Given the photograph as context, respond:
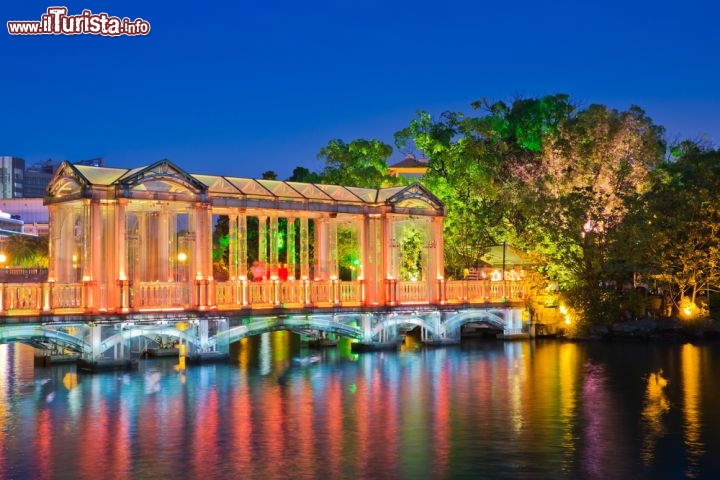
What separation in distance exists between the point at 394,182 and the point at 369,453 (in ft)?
121

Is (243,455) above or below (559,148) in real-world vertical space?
below

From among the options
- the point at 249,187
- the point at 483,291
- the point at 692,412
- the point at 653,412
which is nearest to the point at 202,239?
the point at 249,187

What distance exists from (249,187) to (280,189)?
1326 mm

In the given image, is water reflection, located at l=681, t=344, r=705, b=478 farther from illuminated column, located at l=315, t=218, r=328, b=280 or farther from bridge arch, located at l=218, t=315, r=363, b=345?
illuminated column, located at l=315, t=218, r=328, b=280

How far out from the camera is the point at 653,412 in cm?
2081

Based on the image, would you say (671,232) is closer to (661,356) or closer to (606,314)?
(606,314)

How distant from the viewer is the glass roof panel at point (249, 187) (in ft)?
113

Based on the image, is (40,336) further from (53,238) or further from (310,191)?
(310,191)

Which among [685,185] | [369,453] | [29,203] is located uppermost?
[29,203]

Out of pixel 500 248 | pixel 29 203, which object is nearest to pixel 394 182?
pixel 500 248

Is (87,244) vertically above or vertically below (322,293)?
above

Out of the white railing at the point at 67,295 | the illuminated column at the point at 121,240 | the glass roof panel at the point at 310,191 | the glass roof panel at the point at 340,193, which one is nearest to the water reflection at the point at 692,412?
the glass roof panel at the point at 340,193

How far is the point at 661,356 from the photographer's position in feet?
114

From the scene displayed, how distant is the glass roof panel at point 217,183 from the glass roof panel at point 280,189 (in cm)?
149
